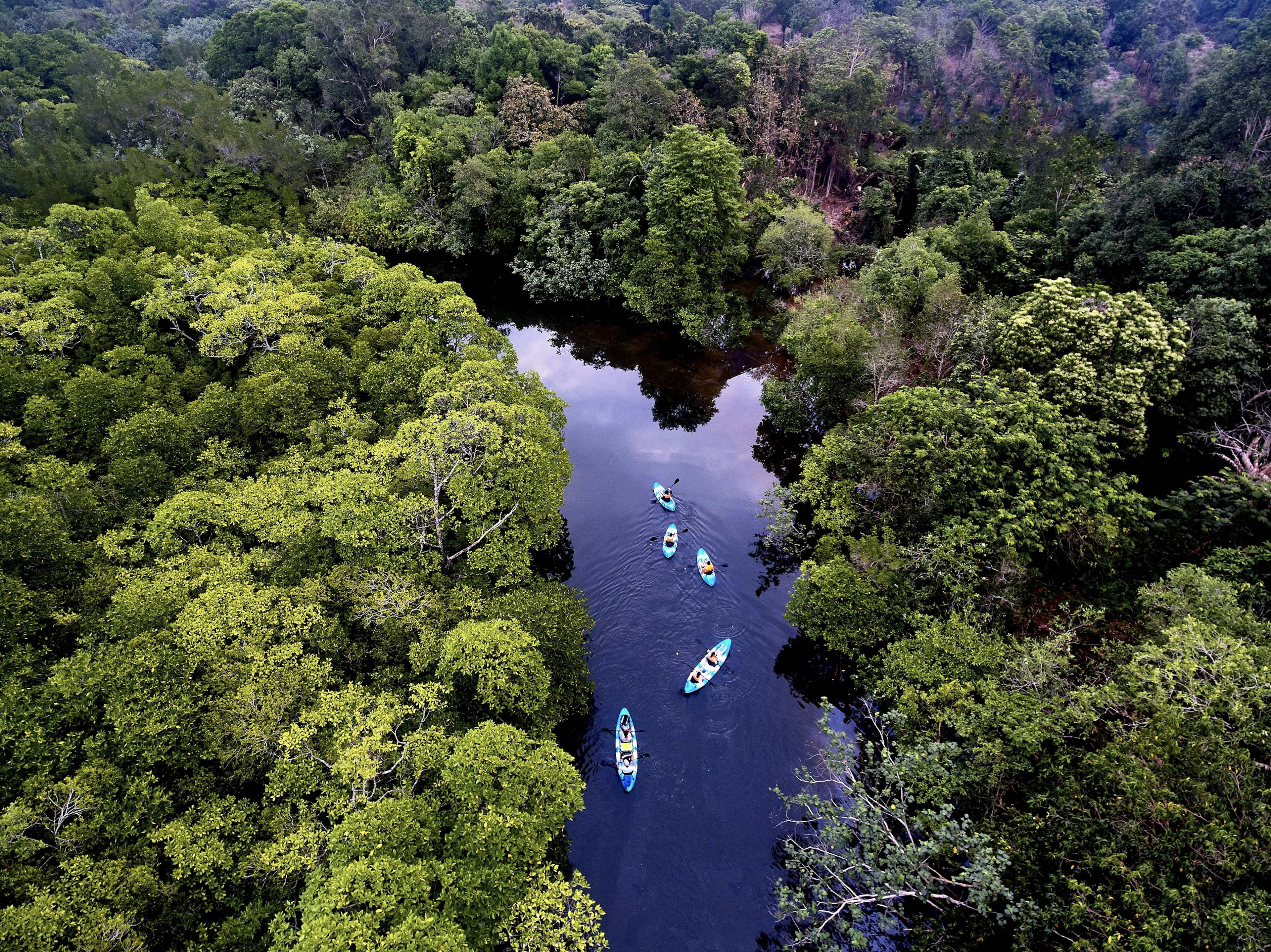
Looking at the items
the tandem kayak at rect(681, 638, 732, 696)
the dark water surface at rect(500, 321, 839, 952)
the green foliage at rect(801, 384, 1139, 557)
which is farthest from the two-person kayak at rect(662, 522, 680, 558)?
the green foliage at rect(801, 384, 1139, 557)

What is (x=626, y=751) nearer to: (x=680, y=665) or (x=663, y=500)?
(x=680, y=665)

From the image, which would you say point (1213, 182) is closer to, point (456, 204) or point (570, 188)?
point (570, 188)

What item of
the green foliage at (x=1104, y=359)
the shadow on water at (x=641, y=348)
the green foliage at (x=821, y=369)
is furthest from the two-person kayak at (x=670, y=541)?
the green foliage at (x=1104, y=359)

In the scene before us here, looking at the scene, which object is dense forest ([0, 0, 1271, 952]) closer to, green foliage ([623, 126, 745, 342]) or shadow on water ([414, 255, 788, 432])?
green foliage ([623, 126, 745, 342])

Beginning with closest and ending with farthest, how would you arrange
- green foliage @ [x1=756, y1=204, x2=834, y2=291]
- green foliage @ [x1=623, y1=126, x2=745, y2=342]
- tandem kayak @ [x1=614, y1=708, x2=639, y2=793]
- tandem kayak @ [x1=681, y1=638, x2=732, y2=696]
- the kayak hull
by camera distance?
tandem kayak @ [x1=614, y1=708, x2=639, y2=793] → tandem kayak @ [x1=681, y1=638, x2=732, y2=696] → the kayak hull → green foliage @ [x1=623, y1=126, x2=745, y2=342] → green foliage @ [x1=756, y1=204, x2=834, y2=291]

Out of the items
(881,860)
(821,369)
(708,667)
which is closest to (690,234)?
(821,369)

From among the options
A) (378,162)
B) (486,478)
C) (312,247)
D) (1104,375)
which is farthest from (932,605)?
(378,162)

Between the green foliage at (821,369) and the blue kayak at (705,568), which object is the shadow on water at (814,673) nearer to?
the blue kayak at (705,568)
